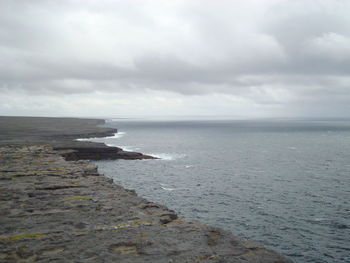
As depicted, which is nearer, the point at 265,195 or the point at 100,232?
the point at 100,232

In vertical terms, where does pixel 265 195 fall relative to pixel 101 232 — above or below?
below

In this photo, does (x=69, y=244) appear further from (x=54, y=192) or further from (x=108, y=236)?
(x=54, y=192)

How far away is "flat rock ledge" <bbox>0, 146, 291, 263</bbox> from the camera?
738 inches

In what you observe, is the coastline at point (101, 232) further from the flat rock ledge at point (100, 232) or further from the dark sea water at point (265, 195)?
the dark sea water at point (265, 195)

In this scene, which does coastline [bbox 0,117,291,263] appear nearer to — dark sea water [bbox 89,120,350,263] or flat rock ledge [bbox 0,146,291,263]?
flat rock ledge [bbox 0,146,291,263]

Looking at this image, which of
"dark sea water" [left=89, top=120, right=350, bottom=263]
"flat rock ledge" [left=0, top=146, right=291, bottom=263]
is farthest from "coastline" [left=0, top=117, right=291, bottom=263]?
"dark sea water" [left=89, top=120, right=350, bottom=263]

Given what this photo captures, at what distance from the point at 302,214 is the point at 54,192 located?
3427 centimetres

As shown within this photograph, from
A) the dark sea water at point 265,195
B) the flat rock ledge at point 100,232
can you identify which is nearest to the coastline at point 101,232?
the flat rock ledge at point 100,232

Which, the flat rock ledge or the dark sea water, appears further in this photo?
the dark sea water

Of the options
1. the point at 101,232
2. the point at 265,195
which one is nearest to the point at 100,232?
the point at 101,232

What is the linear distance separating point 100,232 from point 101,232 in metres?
0.08

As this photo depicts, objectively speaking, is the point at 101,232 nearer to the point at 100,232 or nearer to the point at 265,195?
the point at 100,232

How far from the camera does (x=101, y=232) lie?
22.5 m

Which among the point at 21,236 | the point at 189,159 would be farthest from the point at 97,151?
the point at 21,236
